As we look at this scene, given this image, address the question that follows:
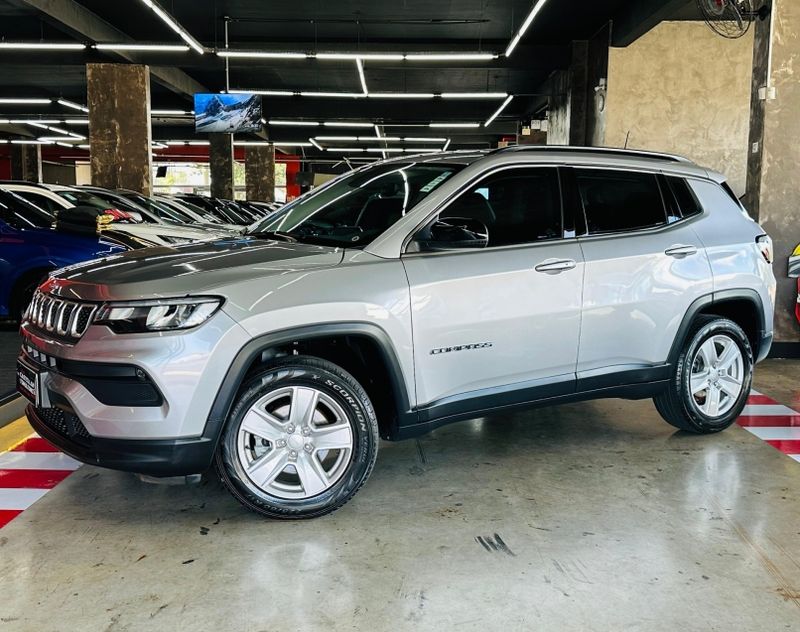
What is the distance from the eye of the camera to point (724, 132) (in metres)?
15.4

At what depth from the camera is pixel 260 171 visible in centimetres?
3816

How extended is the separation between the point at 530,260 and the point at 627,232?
30.0 inches

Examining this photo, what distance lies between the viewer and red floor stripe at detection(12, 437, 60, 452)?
459cm

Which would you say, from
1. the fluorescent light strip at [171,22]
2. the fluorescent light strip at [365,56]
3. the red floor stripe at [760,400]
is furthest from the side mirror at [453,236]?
the fluorescent light strip at [365,56]

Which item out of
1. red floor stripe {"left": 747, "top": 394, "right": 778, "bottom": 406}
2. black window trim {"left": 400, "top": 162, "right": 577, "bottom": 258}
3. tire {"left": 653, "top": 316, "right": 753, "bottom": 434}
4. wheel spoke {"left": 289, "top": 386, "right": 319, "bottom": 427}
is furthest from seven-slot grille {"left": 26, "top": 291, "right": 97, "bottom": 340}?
red floor stripe {"left": 747, "top": 394, "right": 778, "bottom": 406}

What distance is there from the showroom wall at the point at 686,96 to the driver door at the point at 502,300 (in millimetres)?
11939

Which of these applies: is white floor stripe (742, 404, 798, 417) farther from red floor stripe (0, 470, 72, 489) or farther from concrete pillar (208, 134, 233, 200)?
concrete pillar (208, 134, 233, 200)

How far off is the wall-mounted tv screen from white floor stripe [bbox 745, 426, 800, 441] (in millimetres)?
16209

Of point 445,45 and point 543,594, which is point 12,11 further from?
point 543,594

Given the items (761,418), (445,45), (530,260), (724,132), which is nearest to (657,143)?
(724,132)

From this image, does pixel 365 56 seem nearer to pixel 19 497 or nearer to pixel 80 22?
pixel 80 22

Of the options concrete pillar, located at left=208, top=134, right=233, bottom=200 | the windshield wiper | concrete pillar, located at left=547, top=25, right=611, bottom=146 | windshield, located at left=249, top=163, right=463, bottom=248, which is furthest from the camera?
concrete pillar, located at left=208, top=134, right=233, bottom=200

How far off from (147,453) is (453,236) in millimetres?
1685

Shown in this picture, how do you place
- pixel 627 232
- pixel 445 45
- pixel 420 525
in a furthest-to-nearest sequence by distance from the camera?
pixel 445 45 → pixel 627 232 → pixel 420 525
